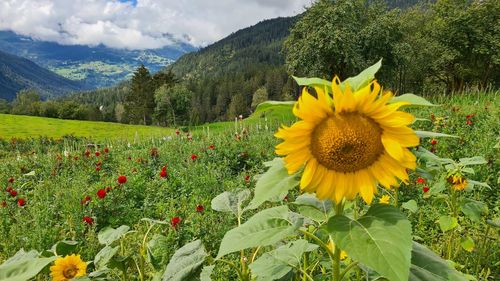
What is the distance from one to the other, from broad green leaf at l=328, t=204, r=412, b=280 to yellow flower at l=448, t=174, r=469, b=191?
6.75 feet

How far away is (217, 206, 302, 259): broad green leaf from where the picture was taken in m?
1.10

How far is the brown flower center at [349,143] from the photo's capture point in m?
1.16

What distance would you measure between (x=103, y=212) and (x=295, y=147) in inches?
201

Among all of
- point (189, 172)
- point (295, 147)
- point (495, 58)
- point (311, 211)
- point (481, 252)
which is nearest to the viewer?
point (295, 147)

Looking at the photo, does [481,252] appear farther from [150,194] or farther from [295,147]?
[150,194]

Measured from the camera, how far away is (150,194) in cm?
629

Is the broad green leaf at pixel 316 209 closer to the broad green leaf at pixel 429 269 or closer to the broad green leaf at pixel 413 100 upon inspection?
the broad green leaf at pixel 429 269

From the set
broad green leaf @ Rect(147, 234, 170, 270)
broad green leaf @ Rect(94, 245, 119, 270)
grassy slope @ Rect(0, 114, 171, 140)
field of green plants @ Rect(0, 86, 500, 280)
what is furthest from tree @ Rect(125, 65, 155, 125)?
broad green leaf @ Rect(94, 245, 119, 270)

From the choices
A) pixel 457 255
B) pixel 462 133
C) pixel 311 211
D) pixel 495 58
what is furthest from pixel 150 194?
pixel 495 58

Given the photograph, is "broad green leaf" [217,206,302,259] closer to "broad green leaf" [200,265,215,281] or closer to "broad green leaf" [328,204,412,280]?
"broad green leaf" [328,204,412,280]

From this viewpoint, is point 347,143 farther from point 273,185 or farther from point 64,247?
point 64,247

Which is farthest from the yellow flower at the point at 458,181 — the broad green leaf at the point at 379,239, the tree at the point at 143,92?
the tree at the point at 143,92

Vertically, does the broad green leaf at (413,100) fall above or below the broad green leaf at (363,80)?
below

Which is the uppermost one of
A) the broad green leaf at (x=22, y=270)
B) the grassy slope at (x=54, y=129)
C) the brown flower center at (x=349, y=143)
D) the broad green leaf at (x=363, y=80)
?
the broad green leaf at (x=363, y=80)
